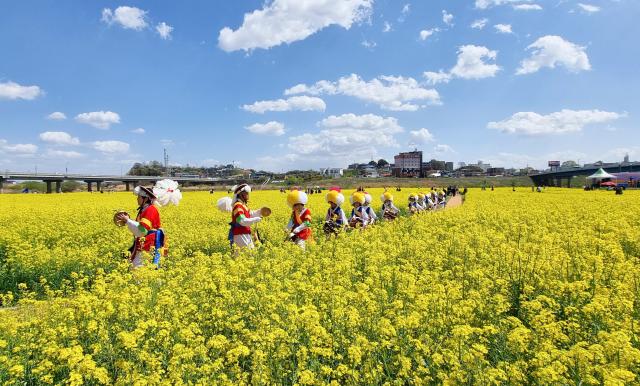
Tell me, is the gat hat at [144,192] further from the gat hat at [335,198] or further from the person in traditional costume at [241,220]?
the gat hat at [335,198]

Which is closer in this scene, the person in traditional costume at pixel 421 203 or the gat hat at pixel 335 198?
the gat hat at pixel 335 198

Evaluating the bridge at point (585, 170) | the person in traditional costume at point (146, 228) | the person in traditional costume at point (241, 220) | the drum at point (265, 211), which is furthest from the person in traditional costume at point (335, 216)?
the bridge at point (585, 170)

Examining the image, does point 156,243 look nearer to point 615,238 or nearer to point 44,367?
point 44,367

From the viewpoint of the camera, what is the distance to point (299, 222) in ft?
30.2

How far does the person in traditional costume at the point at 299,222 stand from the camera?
29.6 feet

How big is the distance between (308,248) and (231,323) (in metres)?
4.09

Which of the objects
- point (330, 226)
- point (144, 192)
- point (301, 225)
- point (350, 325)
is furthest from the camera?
point (330, 226)

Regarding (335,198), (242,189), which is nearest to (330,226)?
(335,198)

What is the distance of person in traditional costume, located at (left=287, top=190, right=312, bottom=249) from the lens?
902cm

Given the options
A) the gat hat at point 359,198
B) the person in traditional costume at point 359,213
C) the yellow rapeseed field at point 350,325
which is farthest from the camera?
the gat hat at point 359,198

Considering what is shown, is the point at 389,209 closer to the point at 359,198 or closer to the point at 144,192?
the point at 359,198

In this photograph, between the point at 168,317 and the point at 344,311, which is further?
the point at 168,317

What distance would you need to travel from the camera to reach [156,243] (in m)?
7.47

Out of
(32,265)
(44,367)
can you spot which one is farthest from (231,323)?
(32,265)
